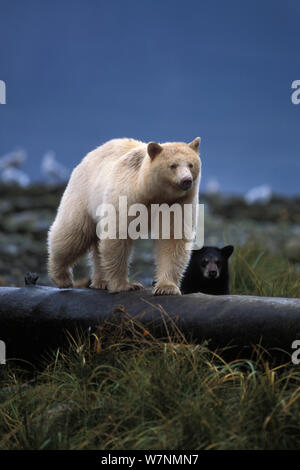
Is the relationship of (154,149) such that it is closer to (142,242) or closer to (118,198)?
(118,198)

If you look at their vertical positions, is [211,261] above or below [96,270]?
above

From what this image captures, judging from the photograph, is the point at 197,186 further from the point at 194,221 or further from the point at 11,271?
the point at 11,271

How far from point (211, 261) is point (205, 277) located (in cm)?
19

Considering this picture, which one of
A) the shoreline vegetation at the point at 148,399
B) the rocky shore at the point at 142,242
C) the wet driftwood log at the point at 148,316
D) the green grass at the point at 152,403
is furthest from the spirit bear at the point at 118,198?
the rocky shore at the point at 142,242

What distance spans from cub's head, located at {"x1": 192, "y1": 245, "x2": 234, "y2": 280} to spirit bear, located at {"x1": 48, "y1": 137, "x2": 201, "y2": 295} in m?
Answer: 0.95

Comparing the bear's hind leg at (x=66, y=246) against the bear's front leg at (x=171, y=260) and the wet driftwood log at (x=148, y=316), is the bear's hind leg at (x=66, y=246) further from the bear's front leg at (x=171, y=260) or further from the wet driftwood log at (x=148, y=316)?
the bear's front leg at (x=171, y=260)

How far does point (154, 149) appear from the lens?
4695 mm

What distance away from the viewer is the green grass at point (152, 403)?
10.8ft

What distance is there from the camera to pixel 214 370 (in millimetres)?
3820

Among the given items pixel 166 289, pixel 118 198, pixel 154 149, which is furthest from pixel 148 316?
pixel 154 149

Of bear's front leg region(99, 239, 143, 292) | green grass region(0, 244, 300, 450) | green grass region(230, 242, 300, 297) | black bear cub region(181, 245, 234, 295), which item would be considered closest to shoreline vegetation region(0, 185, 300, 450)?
green grass region(0, 244, 300, 450)

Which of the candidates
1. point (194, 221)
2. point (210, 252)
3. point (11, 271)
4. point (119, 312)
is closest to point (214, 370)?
point (119, 312)

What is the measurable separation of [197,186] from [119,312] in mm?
1319

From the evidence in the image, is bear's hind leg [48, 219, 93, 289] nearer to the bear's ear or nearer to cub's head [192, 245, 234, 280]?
cub's head [192, 245, 234, 280]
